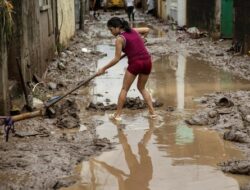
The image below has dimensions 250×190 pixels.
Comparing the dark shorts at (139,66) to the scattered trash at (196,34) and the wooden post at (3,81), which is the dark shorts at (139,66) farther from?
the scattered trash at (196,34)

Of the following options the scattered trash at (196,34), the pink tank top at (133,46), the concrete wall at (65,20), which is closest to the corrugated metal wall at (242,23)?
the scattered trash at (196,34)

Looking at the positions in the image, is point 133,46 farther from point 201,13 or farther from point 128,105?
point 201,13

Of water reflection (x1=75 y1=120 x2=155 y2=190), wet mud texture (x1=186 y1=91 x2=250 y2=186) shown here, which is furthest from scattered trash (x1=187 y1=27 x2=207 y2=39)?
water reflection (x1=75 y1=120 x2=155 y2=190)

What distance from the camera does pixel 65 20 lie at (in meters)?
17.4

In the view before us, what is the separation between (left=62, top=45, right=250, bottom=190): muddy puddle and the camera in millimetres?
5457

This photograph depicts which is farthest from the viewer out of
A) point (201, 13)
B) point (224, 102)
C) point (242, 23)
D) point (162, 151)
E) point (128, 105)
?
point (201, 13)

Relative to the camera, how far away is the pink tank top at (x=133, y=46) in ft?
26.2

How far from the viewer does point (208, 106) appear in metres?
8.84

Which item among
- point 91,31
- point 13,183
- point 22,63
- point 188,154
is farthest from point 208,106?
point 91,31

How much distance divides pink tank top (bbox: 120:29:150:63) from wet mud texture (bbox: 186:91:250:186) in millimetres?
1248

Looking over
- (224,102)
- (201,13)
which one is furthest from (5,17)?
(201,13)

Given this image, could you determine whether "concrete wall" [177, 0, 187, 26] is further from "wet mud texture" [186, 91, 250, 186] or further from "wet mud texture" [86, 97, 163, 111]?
"wet mud texture" [86, 97, 163, 111]

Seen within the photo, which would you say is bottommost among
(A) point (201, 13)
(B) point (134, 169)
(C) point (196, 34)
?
(B) point (134, 169)

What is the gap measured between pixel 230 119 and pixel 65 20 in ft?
34.8
